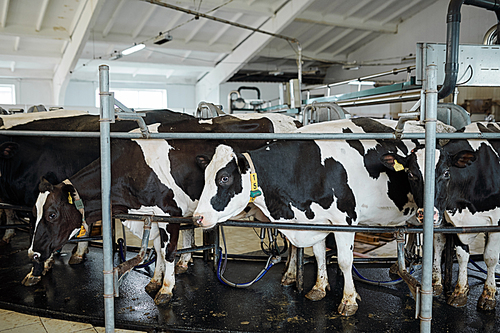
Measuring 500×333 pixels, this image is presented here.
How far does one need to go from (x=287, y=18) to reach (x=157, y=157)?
30.9ft

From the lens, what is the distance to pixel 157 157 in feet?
11.3

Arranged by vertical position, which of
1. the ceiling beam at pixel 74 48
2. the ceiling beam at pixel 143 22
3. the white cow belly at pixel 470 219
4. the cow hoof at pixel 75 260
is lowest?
the cow hoof at pixel 75 260

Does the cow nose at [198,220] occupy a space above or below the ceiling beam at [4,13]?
below

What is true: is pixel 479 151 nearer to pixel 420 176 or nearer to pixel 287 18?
pixel 420 176

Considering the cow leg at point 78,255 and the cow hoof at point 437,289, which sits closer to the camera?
the cow hoof at point 437,289

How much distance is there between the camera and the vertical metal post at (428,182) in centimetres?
240

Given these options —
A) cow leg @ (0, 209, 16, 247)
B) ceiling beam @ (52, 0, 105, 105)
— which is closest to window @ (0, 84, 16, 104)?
ceiling beam @ (52, 0, 105, 105)

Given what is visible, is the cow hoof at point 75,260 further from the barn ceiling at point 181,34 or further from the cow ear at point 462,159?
the barn ceiling at point 181,34

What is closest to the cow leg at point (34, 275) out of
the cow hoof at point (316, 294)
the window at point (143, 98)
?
the cow hoof at point (316, 294)

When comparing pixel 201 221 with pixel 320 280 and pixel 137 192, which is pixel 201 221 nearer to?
pixel 137 192

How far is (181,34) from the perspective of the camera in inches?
557

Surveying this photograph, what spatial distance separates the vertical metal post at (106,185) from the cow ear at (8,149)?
1729mm

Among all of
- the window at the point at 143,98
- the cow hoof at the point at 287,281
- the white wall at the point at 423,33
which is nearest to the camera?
the cow hoof at the point at 287,281

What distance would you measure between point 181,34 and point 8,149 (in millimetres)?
11012
